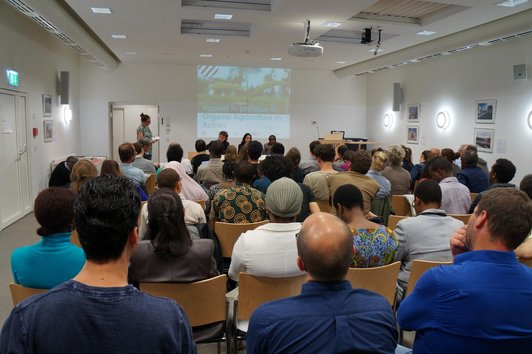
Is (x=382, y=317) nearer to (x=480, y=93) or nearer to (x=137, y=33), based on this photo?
(x=137, y=33)

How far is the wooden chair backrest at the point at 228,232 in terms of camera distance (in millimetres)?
3168

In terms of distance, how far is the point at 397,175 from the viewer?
206 inches

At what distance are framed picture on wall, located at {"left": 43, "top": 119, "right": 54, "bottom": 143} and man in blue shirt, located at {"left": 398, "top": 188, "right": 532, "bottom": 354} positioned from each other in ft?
28.3

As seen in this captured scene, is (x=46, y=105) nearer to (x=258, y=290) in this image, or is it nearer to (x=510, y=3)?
(x=258, y=290)

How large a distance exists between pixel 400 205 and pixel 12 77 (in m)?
6.23

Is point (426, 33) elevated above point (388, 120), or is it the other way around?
point (426, 33)

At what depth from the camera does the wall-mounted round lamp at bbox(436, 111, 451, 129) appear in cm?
986

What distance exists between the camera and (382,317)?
1285 mm

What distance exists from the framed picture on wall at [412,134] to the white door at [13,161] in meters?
9.01

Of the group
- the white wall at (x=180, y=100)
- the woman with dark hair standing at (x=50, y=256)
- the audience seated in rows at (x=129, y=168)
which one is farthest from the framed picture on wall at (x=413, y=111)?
the woman with dark hair standing at (x=50, y=256)

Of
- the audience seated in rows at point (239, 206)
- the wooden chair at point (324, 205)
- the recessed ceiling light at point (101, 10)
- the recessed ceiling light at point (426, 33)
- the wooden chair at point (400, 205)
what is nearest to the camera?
the audience seated in rows at point (239, 206)

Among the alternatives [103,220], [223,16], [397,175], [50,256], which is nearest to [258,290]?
[50,256]

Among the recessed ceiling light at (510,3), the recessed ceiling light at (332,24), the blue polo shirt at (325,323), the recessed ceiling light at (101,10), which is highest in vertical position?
the recessed ceiling light at (332,24)

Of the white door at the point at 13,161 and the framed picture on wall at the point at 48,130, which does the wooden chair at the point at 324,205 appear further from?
the framed picture on wall at the point at 48,130
